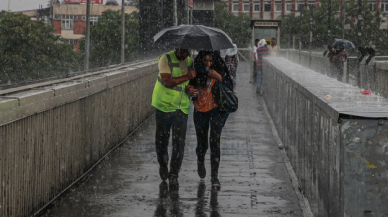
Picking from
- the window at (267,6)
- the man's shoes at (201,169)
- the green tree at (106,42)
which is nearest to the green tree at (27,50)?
the green tree at (106,42)

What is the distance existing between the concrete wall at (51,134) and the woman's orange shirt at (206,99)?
135 centimetres

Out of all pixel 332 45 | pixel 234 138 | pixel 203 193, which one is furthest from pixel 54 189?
pixel 332 45

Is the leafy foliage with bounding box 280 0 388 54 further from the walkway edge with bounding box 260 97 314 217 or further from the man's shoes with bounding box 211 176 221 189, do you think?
the man's shoes with bounding box 211 176 221 189

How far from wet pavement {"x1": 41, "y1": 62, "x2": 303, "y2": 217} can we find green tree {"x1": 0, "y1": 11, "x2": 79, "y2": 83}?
51.7 meters

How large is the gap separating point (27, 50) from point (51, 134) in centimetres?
6086

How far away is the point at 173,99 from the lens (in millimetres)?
9281

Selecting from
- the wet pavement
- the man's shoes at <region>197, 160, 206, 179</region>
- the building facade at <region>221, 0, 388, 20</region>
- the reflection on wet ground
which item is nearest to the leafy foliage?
the building facade at <region>221, 0, 388, 20</region>

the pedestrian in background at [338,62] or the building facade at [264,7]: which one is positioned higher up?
the building facade at [264,7]

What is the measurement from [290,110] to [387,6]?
450 feet

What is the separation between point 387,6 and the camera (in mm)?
143500

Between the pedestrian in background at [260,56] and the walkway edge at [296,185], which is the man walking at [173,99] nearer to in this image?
the walkway edge at [296,185]

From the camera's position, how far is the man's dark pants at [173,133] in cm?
934

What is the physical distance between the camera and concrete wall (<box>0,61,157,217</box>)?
689 cm

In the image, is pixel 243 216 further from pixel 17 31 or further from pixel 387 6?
pixel 387 6
